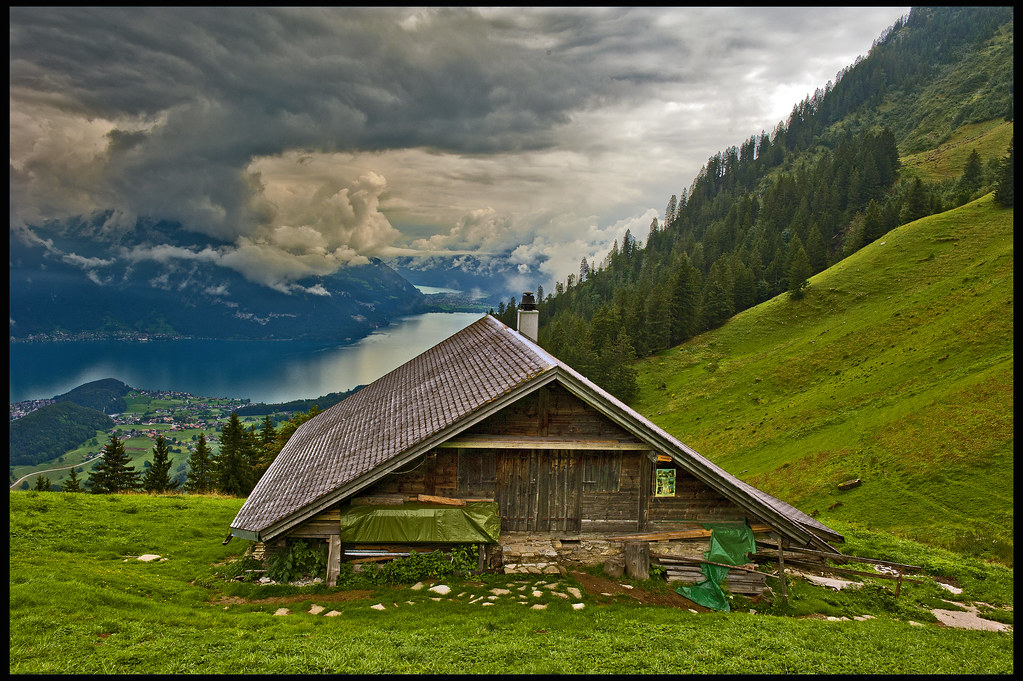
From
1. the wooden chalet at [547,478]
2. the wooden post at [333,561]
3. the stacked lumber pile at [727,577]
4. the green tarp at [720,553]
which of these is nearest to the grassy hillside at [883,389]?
the stacked lumber pile at [727,577]

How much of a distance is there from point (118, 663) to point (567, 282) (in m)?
169

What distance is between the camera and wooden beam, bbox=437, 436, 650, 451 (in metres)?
13.3

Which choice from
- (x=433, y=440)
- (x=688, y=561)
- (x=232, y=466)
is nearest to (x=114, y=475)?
(x=232, y=466)

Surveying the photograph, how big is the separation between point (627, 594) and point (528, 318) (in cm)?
1211

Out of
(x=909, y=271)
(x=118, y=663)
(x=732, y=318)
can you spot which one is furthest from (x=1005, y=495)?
(x=732, y=318)

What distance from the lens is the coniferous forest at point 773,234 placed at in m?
86.0

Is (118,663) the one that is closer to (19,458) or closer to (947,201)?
(947,201)

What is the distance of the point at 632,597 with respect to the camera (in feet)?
40.8

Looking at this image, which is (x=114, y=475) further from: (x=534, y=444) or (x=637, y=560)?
(x=637, y=560)

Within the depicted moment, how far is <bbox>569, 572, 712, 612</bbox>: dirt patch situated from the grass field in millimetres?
357

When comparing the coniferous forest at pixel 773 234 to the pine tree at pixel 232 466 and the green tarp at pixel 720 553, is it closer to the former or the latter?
the pine tree at pixel 232 466

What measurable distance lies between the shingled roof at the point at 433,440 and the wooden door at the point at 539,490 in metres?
1.73

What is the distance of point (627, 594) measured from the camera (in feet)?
41.3

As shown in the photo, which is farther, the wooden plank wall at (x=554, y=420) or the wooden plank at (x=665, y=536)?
the wooden plank at (x=665, y=536)
